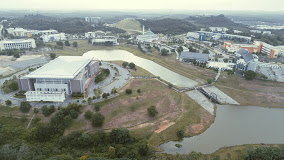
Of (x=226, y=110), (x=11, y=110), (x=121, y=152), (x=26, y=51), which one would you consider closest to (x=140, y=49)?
(x=26, y=51)

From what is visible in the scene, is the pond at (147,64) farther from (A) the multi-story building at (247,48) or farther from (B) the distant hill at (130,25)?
(B) the distant hill at (130,25)

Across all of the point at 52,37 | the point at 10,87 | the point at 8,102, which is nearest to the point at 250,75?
the point at 8,102

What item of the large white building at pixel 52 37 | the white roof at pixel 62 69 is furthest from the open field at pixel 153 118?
the large white building at pixel 52 37

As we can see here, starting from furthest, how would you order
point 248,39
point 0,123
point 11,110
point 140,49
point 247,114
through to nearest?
point 248,39, point 140,49, point 247,114, point 11,110, point 0,123

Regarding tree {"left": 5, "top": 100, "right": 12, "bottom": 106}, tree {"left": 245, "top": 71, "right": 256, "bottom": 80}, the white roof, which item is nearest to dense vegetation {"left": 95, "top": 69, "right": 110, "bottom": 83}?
the white roof

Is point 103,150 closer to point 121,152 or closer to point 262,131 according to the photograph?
point 121,152

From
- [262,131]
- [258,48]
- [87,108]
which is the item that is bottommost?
[262,131]

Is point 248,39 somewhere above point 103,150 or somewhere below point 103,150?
above

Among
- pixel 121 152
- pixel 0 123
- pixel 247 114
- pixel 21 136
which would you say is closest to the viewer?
pixel 121 152

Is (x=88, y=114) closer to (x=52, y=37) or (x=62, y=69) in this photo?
(x=62, y=69)
